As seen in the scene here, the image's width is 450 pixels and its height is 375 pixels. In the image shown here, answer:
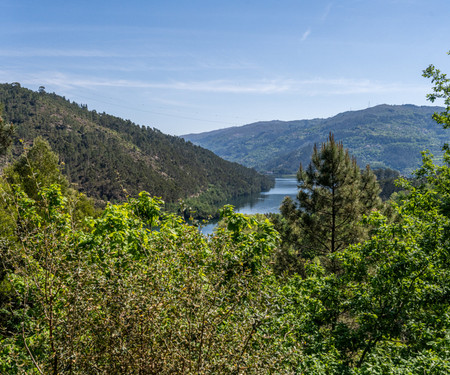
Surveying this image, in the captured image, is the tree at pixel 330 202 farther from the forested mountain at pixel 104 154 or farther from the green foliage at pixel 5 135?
the forested mountain at pixel 104 154

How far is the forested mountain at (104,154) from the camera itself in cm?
11850

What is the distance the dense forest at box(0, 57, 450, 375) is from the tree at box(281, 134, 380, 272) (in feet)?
0.23

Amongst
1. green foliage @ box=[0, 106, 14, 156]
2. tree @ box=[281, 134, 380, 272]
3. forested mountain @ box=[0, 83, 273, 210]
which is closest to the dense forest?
tree @ box=[281, 134, 380, 272]

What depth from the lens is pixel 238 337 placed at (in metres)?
3.38

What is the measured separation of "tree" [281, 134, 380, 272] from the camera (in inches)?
567

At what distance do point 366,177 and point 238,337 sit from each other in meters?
15.2

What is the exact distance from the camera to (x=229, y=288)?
4738 millimetres

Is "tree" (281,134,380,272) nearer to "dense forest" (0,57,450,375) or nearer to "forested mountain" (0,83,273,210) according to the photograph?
"dense forest" (0,57,450,375)

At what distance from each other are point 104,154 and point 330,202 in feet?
460

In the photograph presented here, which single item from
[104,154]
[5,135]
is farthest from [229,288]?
[104,154]

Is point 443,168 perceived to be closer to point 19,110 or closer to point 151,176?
point 151,176

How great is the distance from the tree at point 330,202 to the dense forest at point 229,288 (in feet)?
0.23

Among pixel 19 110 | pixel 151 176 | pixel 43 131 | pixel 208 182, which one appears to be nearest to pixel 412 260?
pixel 151 176

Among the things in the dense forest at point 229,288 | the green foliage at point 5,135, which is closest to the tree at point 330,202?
the dense forest at point 229,288
